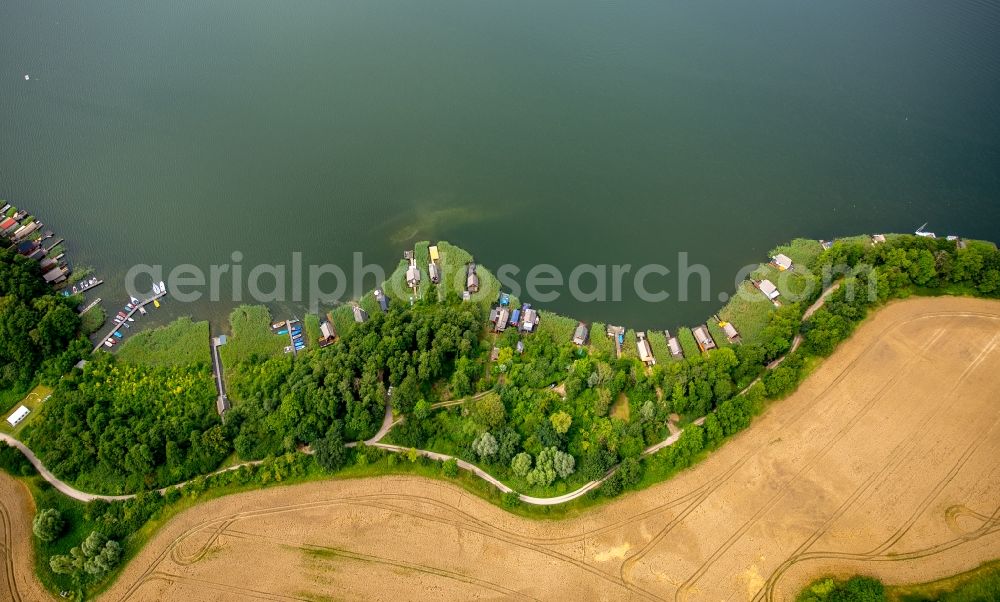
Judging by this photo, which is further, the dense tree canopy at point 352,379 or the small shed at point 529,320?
the small shed at point 529,320

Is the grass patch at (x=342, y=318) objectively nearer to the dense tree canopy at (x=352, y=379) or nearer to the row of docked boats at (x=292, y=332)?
the dense tree canopy at (x=352, y=379)

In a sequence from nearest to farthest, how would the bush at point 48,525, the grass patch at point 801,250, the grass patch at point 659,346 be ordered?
the bush at point 48,525 < the grass patch at point 659,346 < the grass patch at point 801,250

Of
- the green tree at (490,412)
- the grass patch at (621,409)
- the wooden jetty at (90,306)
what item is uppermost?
the wooden jetty at (90,306)

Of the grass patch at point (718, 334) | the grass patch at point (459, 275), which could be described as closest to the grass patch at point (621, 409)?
the grass patch at point (718, 334)

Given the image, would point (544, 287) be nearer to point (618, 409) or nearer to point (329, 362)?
point (618, 409)

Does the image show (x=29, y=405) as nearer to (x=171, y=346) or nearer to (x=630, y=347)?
(x=171, y=346)

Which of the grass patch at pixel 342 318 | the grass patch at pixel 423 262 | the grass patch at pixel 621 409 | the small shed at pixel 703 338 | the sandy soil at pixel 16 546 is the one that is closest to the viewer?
the sandy soil at pixel 16 546

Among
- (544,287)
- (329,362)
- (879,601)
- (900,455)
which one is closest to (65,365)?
(329,362)
